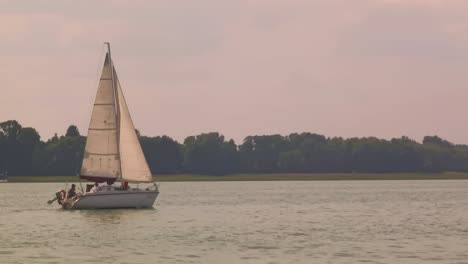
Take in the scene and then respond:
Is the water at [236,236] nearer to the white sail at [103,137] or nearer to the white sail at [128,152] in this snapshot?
the white sail at [128,152]

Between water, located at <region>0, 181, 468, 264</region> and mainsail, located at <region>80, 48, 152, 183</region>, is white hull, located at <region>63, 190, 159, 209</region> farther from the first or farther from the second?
mainsail, located at <region>80, 48, 152, 183</region>

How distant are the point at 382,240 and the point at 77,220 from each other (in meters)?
26.2

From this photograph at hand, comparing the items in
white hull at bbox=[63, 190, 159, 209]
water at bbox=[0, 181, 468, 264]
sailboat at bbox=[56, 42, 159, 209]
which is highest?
sailboat at bbox=[56, 42, 159, 209]

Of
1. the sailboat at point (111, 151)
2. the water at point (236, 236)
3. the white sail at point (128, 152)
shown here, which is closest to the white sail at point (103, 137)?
the sailboat at point (111, 151)

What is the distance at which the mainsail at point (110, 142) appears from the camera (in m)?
84.7

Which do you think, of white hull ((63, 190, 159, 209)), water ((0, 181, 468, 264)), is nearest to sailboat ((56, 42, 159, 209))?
white hull ((63, 190, 159, 209))

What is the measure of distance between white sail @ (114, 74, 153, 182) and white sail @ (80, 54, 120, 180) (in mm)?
784

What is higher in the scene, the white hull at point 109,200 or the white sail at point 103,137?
the white sail at point 103,137

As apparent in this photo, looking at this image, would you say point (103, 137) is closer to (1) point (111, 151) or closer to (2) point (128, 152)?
(1) point (111, 151)

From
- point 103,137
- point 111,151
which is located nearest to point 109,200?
point 111,151

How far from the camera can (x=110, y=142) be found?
280ft

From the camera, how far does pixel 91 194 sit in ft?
270

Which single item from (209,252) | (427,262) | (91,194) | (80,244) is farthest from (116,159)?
(427,262)

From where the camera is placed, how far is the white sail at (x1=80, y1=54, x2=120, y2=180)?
84.6m
